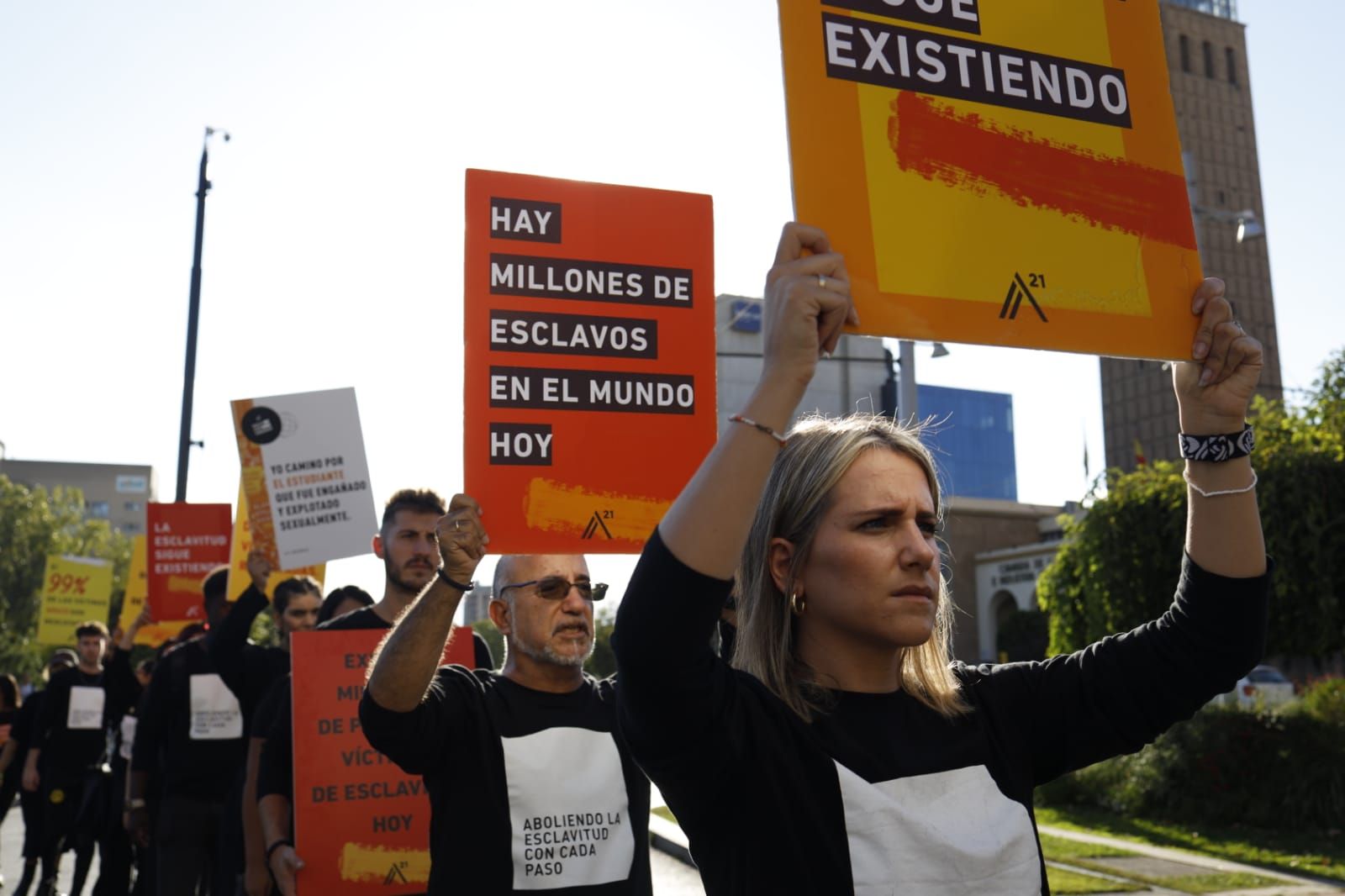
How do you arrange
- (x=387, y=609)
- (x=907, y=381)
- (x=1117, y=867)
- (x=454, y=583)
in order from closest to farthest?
(x=454, y=583), (x=387, y=609), (x=1117, y=867), (x=907, y=381)

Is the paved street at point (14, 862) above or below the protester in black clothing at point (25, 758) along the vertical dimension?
below

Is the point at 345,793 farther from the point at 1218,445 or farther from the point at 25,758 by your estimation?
the point at 25,758

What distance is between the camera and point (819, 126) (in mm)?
2252

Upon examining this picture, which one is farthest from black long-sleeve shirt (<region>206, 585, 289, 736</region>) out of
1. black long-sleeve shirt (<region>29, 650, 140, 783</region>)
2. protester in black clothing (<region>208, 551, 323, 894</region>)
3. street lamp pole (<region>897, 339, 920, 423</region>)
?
street lamp pole (<region>897, 339, 920, 423</region>)

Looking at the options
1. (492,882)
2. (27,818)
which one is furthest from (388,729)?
(27,818)

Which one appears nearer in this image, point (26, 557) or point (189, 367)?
point (189, 367)

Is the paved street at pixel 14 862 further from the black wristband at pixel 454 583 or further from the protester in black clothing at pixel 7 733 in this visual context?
the black wristband at pixel 454 583

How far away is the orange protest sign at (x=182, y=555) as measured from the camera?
10.0m

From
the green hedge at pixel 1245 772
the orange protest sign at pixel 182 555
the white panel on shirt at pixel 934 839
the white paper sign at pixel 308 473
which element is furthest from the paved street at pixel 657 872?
the white panel on shirt at pixel 934 839

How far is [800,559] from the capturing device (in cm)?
218

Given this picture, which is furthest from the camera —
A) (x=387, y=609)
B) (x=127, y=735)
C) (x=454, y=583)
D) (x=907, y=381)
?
(x=907, y=381)

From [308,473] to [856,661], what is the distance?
18.5 feet

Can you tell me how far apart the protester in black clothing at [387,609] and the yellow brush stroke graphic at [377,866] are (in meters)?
0.28

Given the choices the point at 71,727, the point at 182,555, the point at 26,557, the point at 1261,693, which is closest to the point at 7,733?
the point at 71,727
